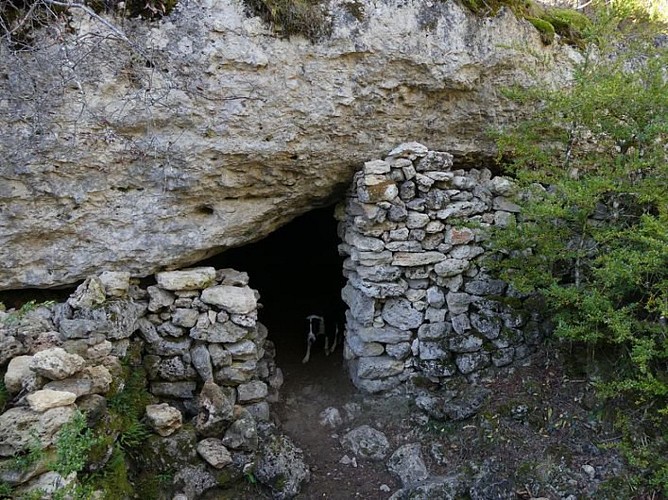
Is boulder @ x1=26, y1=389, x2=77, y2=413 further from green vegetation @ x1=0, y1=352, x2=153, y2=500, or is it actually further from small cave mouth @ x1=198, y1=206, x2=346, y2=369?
small cave mouth @ x1=198, y1=206, x2=346, y2=369

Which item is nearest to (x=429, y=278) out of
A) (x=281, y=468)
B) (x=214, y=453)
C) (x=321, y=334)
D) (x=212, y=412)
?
(x=321, y=334)

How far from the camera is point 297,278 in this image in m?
6.73

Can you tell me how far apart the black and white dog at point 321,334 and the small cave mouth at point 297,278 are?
0.10ft

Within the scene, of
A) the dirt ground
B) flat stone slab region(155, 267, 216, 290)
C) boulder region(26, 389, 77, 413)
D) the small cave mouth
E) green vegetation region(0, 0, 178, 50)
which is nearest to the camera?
boulder region(26, 389, 77, 413)

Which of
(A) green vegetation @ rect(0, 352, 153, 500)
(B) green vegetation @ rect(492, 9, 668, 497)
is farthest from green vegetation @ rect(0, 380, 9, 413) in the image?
(B) green vegetation @ rect(492, 9, 668, 497)

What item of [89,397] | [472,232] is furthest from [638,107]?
[89,397]

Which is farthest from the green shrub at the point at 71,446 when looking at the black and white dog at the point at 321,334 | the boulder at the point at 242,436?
the black and white dog at the point at 321,334

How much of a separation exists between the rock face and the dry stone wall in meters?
0.22

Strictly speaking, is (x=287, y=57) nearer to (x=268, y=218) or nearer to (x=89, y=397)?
(x=268, y=218)

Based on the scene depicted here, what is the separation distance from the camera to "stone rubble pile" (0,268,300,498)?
2.84 metres

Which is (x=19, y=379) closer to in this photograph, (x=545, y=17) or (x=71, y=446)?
(x=71, y=446)

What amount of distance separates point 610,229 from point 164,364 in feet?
11.1

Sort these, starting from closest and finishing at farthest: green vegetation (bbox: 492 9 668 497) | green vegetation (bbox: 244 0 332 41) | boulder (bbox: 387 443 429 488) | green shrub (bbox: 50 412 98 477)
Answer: green shrub (bbox: 50 412 98 477)
green vegetation (bbox: 492 9 668 497)
green vegetation (bbox: 244 0 332 41)
boulder (bbox: 387 443 429 488)

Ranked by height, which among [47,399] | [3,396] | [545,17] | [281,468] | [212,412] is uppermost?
[545,17]
